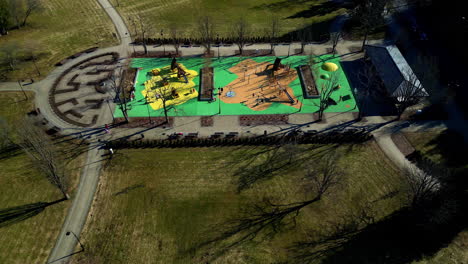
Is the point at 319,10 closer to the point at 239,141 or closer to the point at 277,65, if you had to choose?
the point at 277,65

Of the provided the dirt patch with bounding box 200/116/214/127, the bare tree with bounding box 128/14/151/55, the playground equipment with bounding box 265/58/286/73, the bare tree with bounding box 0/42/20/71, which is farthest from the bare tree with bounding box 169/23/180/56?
the bare tree with bounding box 0/42/20/71

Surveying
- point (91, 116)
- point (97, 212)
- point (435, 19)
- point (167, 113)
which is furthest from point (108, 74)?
point (435, 19)

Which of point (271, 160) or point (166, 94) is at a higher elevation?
point (166, 94)

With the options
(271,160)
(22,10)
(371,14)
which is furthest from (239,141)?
(22,10)

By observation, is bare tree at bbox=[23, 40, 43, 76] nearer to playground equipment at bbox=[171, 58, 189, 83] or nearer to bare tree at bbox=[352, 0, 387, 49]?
playground equipment at bbox=[171, 58, 189, 83]

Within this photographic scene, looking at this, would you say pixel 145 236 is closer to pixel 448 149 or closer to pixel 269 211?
pixel 269 211

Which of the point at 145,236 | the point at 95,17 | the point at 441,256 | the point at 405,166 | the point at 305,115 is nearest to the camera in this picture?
the point at 441,256

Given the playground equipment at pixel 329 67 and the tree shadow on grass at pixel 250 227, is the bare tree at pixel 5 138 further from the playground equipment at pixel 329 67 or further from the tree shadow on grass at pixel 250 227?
the playground equipment at pixel 329 67

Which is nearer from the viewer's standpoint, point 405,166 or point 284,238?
point 284,238
